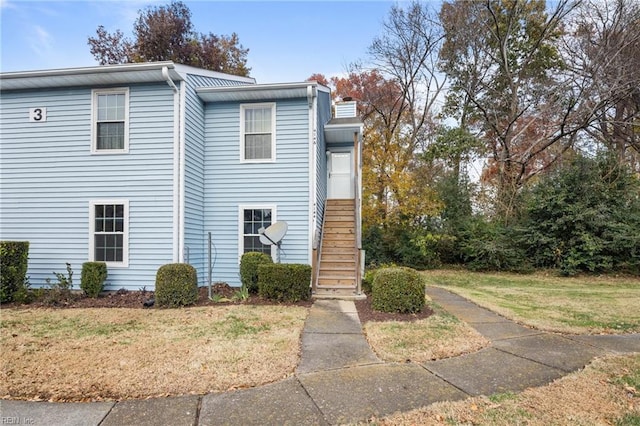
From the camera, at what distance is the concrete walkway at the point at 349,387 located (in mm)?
2771

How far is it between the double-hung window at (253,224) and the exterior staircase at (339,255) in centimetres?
166

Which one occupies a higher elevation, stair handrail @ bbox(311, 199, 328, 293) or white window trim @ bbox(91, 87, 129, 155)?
white window trim @ bbox(91, 87, 129, 155)

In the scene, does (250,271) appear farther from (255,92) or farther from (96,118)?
(96,118)

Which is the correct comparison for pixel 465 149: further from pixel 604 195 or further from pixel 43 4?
pixel 43 4

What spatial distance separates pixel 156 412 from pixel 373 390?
6.18 feet

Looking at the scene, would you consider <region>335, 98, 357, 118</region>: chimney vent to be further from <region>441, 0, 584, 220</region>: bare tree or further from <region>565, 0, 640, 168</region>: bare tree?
<region>565, 0, 640, 168</region>: bare tree

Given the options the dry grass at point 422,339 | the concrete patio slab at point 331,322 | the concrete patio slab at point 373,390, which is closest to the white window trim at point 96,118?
the concrete patio slab at point 331,322

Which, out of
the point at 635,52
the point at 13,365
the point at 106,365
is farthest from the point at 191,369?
the point at 635,52

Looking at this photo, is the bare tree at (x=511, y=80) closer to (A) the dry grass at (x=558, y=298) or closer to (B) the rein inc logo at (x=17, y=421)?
(A) the dry grass at (x=558, y=298)

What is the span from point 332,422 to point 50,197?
902cm

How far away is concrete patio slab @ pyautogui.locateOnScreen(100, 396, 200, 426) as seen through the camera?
269 cm

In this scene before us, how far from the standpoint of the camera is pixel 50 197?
842 cm

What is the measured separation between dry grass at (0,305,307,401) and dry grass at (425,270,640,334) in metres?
4.21

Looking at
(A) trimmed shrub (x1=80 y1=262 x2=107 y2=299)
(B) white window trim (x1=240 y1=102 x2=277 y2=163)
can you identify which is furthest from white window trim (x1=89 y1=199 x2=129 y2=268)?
(B) white window trim (x1=240 y1=102 x2=277 y2=163)
